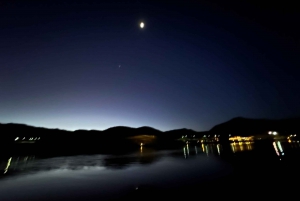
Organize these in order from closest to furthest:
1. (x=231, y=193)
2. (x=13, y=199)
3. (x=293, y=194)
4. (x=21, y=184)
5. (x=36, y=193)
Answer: (x=293, y=194) → (x=231, y=193) → (x=13, y=199) → (x=36, y=193) → (x=21, y=184)

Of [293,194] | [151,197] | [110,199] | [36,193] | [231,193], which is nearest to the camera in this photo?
[293,194]

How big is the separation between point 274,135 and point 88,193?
217778 millimetres

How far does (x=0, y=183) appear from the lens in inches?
1185

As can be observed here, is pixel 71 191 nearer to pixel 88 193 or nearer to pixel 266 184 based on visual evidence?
pixel 88 193

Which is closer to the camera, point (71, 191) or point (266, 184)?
point (266, 184)

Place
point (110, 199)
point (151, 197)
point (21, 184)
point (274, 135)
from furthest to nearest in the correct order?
point (274, 135)
point (21, 184)
point (110, 199)
point (151, 197)

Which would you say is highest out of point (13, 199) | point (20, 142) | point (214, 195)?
point (20, 142)

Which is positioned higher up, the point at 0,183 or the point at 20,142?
the point at 20,142

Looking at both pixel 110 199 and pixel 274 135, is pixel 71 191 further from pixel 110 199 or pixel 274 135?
pixel 274 135

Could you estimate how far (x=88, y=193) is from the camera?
2256cm

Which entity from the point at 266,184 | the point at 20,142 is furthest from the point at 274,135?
the point at 20,142

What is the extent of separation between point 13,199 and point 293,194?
28.9m

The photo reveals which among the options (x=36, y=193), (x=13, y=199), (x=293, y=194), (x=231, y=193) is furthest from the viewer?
(x=36, y=193)

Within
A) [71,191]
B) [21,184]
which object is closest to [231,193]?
[71,191]
